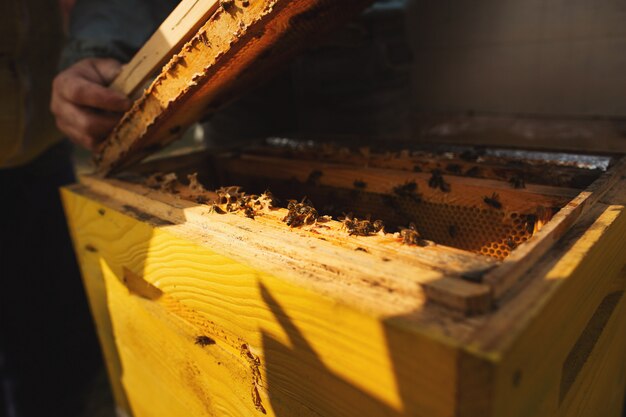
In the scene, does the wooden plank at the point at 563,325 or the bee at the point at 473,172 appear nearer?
the wooden plank at the point at 563,325

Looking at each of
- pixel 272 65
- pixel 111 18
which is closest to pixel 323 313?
pixel 272 65

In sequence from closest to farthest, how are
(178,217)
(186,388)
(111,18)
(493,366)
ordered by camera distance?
(493,366) < (178,217) < (186,388) < (111,18)

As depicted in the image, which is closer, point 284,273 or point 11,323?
A: point 284,273

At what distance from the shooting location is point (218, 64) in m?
1.08

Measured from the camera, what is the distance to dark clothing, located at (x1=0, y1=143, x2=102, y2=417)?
→ 2.26 metres

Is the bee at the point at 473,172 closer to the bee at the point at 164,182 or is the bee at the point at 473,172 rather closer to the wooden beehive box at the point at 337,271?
the wooden beehive box at the point at 337,271

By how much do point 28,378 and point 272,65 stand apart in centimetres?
211

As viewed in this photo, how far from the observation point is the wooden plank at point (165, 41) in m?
1.04

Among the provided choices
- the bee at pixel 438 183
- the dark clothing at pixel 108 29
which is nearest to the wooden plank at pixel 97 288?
the dark clothing at pixel 108 29

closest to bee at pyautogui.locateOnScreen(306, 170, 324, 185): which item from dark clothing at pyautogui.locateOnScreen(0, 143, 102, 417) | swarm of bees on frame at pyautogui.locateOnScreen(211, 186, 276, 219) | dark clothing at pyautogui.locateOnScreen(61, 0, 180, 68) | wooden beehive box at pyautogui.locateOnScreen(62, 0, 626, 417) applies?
wooden beehive box at pyautogui.locateOnScreen(62, 0, 626, 417)

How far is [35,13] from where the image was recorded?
2100 millimetres

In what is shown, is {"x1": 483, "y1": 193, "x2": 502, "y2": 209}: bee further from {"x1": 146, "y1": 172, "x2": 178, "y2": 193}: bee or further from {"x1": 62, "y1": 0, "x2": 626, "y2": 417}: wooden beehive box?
{"x1": 146, "y1": 172, "x2": 178, "y2": 193}: bee

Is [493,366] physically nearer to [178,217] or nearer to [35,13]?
[178,217]

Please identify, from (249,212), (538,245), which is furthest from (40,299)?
(538,245)
